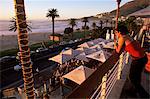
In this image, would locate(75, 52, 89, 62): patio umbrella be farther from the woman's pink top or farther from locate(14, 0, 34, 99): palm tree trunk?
the woman's pink top

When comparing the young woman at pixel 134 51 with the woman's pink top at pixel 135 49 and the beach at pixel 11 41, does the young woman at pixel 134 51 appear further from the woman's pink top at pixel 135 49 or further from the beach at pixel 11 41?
the beach at pixel 11 41

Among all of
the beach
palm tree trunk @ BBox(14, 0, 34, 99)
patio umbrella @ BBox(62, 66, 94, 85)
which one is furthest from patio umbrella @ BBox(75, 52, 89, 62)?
the beach

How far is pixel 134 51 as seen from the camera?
10.9ft

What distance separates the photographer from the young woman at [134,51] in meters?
3.24

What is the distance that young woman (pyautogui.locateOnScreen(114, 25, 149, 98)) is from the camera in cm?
324

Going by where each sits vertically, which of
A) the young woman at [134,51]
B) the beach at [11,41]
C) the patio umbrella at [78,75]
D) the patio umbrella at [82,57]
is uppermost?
the young woman at [134,51]

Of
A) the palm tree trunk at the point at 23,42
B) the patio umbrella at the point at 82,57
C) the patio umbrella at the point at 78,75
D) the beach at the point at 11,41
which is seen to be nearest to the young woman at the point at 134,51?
the palm tree trunk at the point at 23,42

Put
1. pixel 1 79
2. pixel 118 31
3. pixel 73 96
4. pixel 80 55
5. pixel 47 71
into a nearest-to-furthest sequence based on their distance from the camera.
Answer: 1. pixel 73 96
2. pixel 118 31
3. pixel 80 55
4. pixel 1 79
5. pixel 47 71

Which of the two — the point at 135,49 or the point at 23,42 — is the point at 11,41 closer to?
the point at 23,42

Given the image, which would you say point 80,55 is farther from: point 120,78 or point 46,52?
point 46,52

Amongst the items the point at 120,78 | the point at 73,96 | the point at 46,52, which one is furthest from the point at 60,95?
the point at 46,52

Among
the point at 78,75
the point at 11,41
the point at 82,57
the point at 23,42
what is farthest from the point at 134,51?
the point at 11,41

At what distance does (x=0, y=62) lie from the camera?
27.8 m

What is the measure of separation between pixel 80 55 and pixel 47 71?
6.06m
